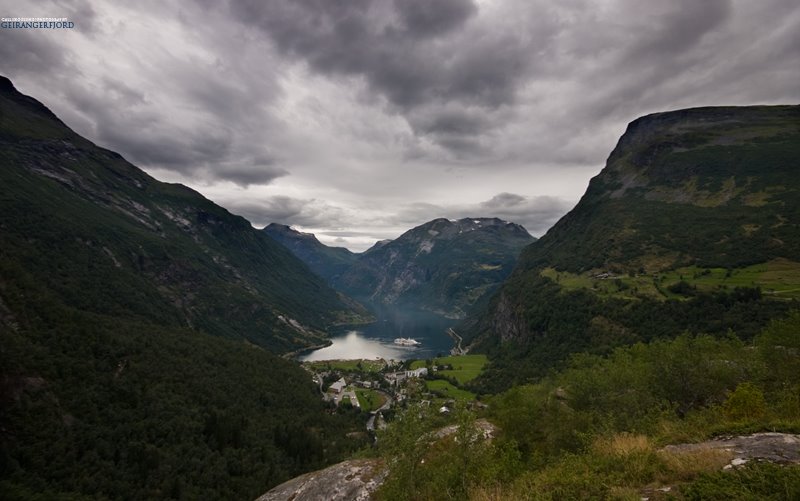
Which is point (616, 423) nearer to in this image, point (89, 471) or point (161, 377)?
point (89, 471)

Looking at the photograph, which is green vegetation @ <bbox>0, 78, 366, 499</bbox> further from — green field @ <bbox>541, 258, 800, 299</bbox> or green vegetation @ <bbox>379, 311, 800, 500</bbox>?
green field @ <bbox>541, 258, 800, 299</bbox>

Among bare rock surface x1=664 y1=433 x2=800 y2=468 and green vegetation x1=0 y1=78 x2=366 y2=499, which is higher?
bare rock surface x1=664 y1=433 x2=800 y2=468

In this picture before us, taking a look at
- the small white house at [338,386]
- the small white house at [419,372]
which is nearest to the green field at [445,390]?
the small white house at [419,372]

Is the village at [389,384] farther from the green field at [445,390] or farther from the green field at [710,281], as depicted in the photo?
the green field at [710,281]

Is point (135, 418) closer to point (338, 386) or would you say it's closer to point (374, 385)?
point (338, 386)

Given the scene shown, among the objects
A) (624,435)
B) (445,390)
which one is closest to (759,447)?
(624,435)

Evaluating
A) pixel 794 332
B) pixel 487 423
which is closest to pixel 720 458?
pixel 487 423

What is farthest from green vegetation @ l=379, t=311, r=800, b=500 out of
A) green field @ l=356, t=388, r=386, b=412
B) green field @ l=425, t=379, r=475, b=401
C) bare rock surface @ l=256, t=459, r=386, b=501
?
green field @ l=356, t=388, r=386, b=412
